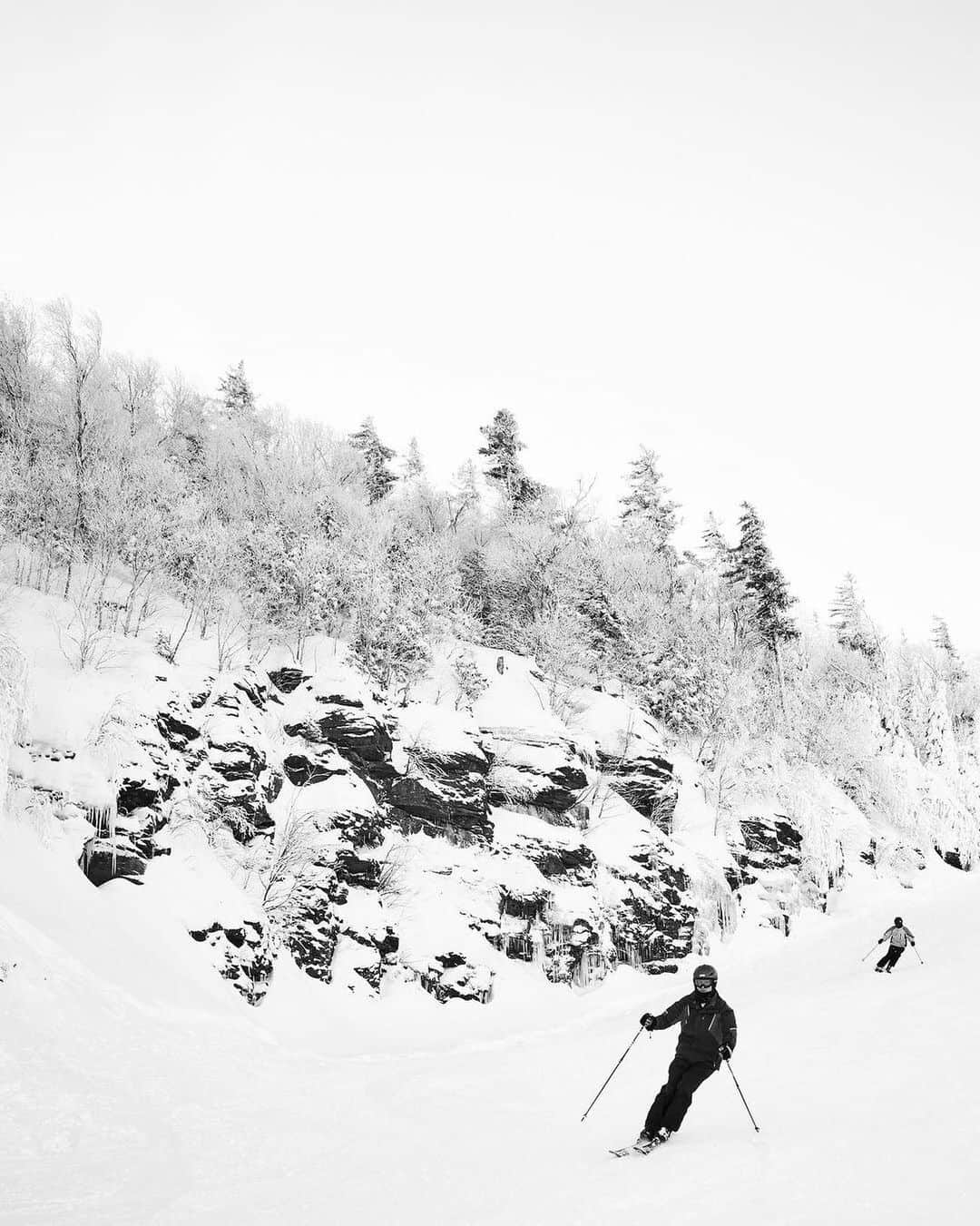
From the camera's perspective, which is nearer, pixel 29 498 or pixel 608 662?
pixel 29 498

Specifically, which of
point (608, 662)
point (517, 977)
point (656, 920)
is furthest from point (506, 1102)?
point (608, 662)

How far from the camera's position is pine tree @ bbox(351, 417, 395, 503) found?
1528 inches

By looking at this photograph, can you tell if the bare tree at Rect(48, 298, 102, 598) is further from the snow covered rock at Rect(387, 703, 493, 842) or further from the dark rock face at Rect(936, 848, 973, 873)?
the dark rock face at Rect(936, 848, 973, 873)

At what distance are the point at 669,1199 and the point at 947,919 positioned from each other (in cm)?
2027

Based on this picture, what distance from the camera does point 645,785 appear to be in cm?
2345

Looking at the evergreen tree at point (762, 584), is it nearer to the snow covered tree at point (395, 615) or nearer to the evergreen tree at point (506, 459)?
the evergreen tree at point (506, 459)

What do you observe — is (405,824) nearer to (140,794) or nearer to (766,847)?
(140,794)

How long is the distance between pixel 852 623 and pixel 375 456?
31249 millimetres

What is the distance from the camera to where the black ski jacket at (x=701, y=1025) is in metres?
6.37

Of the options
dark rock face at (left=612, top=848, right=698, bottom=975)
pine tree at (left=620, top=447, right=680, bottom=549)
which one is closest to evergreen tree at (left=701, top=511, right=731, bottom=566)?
pine tree at (left=620, top=447, right=680, bottom=549)

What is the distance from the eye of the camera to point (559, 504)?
3822cm

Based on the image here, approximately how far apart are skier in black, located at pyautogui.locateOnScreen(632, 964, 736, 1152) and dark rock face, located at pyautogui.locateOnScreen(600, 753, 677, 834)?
1649 centimetres

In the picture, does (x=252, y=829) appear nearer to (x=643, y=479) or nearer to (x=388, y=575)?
(x=388, y=575)

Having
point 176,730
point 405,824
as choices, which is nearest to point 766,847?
point 405,824
